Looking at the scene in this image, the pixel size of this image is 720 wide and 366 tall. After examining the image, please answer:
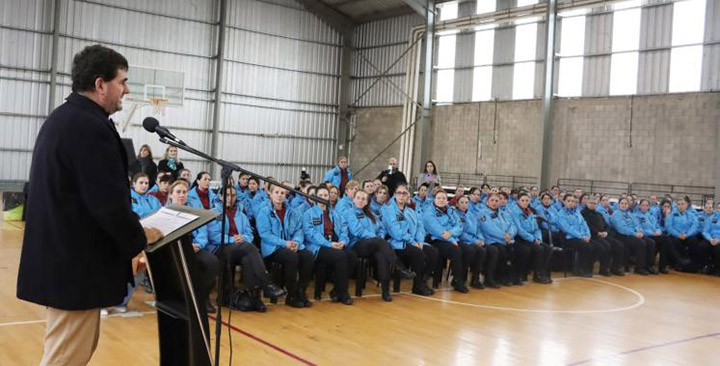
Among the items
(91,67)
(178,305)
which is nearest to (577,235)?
(178,305)

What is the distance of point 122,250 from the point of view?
6.98ft

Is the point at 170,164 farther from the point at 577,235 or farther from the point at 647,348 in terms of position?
the point at 647,348

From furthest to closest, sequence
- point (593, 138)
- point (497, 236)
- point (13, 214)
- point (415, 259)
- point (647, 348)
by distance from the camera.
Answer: point (593, 138), point (13, 214), point (497, 236), point (415, 259), point (647, 348)

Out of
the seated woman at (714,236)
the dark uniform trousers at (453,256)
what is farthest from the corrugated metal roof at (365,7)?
the dark uniform trousers at (453,256)

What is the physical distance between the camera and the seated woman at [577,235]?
9.42 m

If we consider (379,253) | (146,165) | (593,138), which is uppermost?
(593,138)

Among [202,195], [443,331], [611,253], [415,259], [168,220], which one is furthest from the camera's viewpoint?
[611,253]

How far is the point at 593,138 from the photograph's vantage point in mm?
16703

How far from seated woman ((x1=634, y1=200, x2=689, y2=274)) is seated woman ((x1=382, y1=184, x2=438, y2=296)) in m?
4.87

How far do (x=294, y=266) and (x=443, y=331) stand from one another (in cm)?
160

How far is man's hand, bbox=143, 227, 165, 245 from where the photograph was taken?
7.50 ft

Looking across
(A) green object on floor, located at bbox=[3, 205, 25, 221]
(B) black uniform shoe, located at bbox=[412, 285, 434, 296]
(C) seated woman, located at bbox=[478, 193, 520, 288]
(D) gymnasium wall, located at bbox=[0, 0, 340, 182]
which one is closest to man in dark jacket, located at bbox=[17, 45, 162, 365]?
(B) black uniform shoe, located at bbox=[412, 285, 434, 296]

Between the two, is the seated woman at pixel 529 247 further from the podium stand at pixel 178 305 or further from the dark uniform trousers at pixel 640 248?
the podium stand at pixel 178 305

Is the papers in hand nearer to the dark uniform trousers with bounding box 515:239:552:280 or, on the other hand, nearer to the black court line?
the black court line
